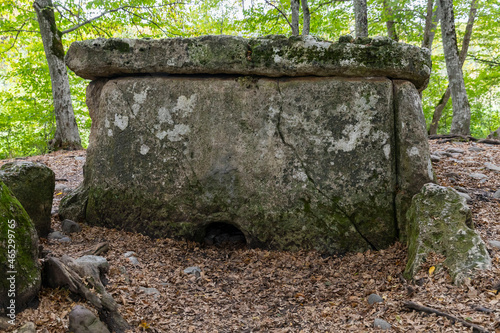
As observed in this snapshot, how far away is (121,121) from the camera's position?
13.9 feet

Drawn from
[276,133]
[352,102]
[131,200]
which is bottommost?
[131,200]

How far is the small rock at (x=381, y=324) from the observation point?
2.41m

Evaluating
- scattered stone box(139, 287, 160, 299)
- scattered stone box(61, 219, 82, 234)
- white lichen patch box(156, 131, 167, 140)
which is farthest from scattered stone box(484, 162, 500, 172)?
scattered stone box(61, 219, 82, 234)

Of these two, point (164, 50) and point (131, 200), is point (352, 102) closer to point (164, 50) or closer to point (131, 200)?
point (164, 50)

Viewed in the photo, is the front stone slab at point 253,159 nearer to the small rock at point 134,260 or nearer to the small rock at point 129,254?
the small rock at point 129,254

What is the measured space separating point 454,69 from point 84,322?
805cm

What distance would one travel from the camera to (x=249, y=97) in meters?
3.97

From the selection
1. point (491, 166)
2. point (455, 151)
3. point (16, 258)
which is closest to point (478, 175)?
point (491, 166)

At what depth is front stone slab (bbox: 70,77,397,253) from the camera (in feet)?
12.4

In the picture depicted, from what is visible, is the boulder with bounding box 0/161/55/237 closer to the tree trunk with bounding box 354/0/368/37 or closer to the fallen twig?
the fallen twig

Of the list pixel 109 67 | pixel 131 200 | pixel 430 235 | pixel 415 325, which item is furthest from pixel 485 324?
pixel 109 67

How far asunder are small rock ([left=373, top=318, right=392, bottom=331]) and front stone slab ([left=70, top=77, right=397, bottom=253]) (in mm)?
1341

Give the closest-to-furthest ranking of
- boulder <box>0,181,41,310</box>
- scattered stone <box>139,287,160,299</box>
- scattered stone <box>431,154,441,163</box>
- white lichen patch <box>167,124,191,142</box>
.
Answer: boulder <box>0,181,41,310</box>
scattered stone <box>139,287,160,299</box>
white lichen patch <box>167,124,191,142</box>
scattered stone <box>431,154,441,163</box>

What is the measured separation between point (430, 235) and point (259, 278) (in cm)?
149
